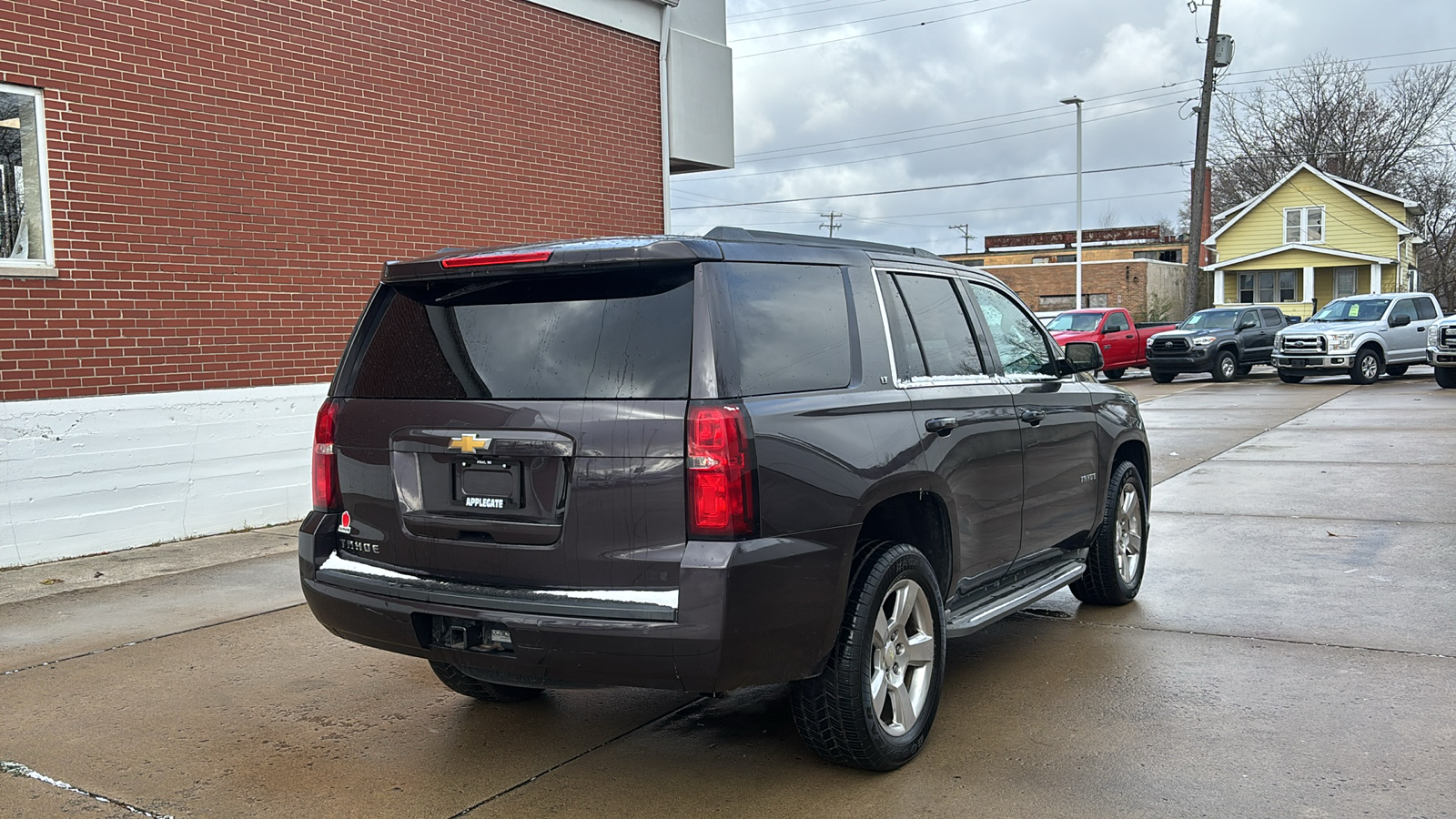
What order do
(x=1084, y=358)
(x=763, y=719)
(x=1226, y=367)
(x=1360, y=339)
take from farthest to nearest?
(x=1226, y=367), (x=1360, y=339), (x=1084, y=358), (x=763, y=719)

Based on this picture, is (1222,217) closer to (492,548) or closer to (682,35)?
(682,35)

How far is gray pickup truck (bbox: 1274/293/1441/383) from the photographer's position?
26.0 meters

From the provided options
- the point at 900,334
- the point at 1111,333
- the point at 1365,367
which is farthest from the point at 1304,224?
the point at 900,334

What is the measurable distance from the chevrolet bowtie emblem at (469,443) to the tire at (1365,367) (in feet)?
85.4

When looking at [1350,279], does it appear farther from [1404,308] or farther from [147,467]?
[147,467]

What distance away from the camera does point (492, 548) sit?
13.2 feet

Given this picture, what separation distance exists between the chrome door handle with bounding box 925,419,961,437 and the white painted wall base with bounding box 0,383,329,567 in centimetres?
663

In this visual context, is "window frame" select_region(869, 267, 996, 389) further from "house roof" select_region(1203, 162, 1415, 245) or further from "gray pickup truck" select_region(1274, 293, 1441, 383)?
"house roof" select_region(1203, 162, 1415, 245)

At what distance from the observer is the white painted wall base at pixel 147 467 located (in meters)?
8.43

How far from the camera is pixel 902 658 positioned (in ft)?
14.9

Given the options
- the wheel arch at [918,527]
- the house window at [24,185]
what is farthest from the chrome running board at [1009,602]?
the house window at [24,185]

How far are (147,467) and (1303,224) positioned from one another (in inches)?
2016

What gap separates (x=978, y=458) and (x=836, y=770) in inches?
55.4

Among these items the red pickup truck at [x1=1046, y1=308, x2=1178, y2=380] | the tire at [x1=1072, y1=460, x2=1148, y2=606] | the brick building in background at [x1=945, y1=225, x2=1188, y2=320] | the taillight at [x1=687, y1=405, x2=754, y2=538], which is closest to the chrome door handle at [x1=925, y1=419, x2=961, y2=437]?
the taillight at [x1=687, y1=405, x2=754, y2=538]
